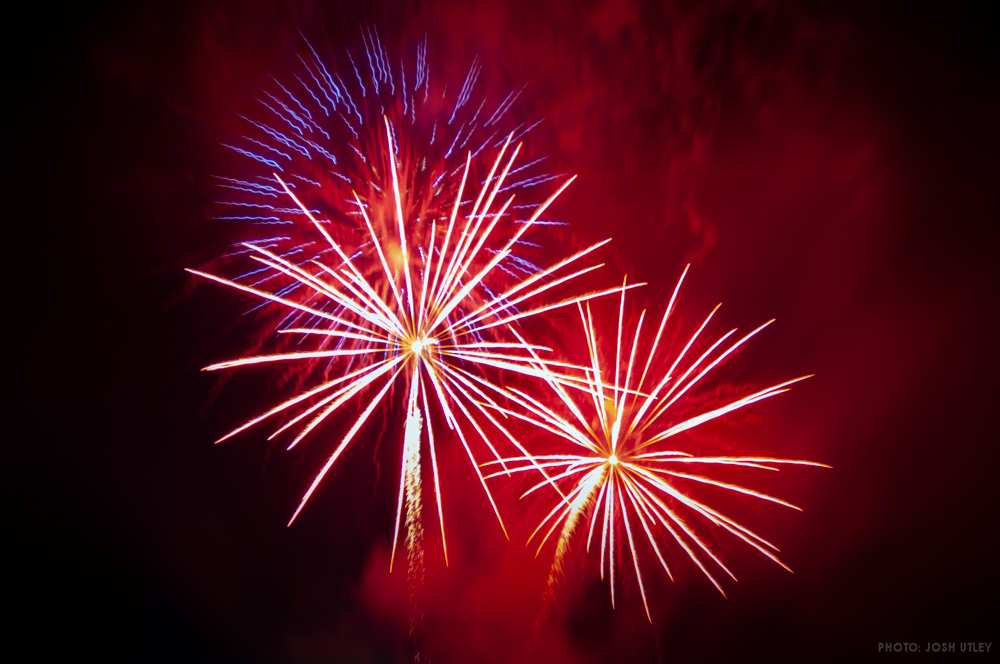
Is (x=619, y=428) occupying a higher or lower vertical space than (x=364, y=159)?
lower

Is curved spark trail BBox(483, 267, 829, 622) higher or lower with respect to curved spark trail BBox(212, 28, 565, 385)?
lower

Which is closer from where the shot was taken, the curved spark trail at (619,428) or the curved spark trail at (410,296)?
the curved spark trail at (410,296)

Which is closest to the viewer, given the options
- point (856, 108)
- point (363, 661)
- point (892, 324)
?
point (856, 108)

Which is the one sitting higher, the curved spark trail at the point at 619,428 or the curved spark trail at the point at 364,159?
the curved spark trail at the point at 364,159

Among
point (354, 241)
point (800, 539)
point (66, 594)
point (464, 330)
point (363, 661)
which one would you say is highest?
point (354, 241)

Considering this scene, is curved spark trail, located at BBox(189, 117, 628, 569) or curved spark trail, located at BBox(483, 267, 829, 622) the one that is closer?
curved spark trail, located at BBox(189, 117, 628, 569)

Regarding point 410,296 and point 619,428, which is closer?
point 410,296

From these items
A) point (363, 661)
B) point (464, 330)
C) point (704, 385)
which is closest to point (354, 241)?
point (464, 330)

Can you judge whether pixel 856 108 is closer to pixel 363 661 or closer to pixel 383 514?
pixel 383 514

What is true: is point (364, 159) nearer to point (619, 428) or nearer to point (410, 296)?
point (410, 296)

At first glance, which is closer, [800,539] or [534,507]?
[800,539]

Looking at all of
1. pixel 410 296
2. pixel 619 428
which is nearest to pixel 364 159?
pixel 410 296
